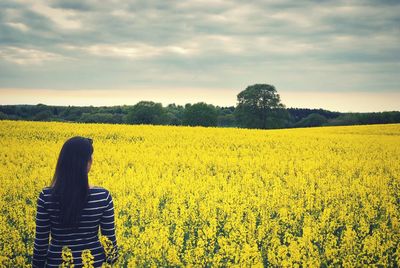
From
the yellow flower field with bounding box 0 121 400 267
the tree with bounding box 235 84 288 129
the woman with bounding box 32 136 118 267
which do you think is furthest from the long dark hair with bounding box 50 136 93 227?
the tree with bounding box 235 84 288 129

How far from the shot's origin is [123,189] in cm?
952

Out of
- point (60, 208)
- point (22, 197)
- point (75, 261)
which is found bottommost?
point (22, 197)

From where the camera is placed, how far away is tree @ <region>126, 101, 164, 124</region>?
6919 cm

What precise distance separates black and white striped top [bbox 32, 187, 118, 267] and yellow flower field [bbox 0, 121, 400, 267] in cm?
125

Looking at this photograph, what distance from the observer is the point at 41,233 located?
10.9 ft

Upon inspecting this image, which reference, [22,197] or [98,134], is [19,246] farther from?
[98,134]

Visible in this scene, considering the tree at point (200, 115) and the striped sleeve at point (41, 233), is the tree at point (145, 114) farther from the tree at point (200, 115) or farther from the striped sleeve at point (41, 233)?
the striped sleeve at point (41, 233)

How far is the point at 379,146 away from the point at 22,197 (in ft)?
61.5

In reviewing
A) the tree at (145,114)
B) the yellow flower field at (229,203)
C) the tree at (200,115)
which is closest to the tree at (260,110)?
the tree at (200,115)

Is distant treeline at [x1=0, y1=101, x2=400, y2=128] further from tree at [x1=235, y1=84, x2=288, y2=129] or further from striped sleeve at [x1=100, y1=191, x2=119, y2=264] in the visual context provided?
striped sleeve at [x1=100, y1=191, x2=119, y2=264]

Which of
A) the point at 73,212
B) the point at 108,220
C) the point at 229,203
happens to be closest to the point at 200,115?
the point at 229,203

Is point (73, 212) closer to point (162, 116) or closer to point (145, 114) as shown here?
point (145, 114)

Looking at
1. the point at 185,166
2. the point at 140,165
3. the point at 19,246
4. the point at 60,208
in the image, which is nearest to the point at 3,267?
the point at 19,246

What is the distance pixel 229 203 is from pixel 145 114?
62.3 metres
